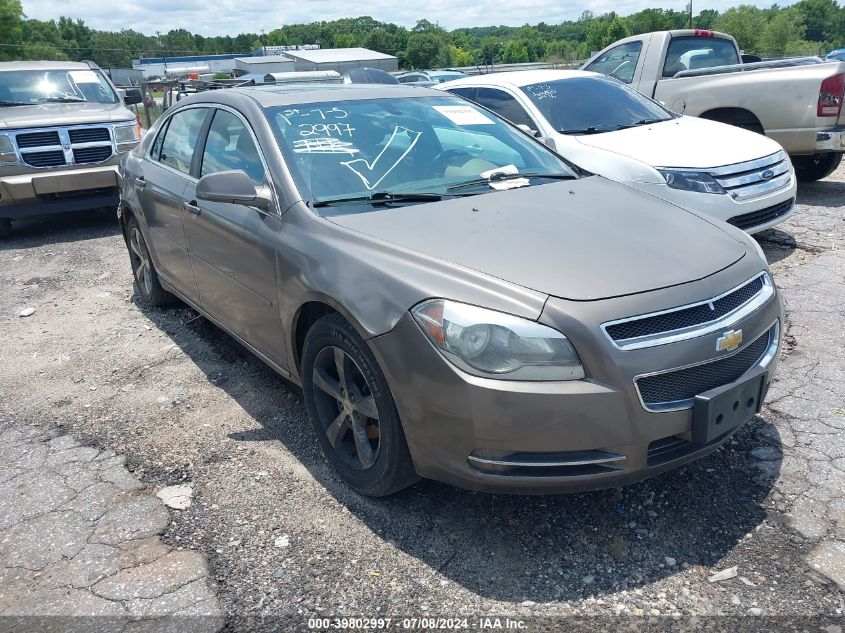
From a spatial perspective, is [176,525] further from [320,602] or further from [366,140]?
[366,140]

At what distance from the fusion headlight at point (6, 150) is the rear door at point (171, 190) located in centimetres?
393

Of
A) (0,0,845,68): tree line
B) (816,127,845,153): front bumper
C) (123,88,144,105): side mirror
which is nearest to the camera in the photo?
(816,127,845,153): front bumper

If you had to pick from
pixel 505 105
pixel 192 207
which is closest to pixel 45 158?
pixel 192 207

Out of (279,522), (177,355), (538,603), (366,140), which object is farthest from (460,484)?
(177,355)

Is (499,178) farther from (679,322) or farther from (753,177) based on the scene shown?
(753,177)

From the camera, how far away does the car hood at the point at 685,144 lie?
599cm

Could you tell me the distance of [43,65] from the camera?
9664 millimetres

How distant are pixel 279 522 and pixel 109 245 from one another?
618cm

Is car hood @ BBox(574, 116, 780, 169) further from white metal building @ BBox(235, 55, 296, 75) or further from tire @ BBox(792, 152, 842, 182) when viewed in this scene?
white metal building @ BBox(235, 55, 296, 75)

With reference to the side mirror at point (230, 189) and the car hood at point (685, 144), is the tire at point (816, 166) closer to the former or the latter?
the car hood at point (685, 144)

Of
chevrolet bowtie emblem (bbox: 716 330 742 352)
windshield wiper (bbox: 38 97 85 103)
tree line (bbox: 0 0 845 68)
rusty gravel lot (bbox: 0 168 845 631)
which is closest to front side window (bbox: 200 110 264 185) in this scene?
rusty gravel lot (bbox: 0 168 845 631)

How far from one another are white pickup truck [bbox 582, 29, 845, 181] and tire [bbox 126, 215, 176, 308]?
6.48 meters

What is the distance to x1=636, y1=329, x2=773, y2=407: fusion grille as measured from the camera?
8.25 ft

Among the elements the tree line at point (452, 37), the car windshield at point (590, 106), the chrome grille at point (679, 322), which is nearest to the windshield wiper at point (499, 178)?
the chrome grille at point (679, 322)
